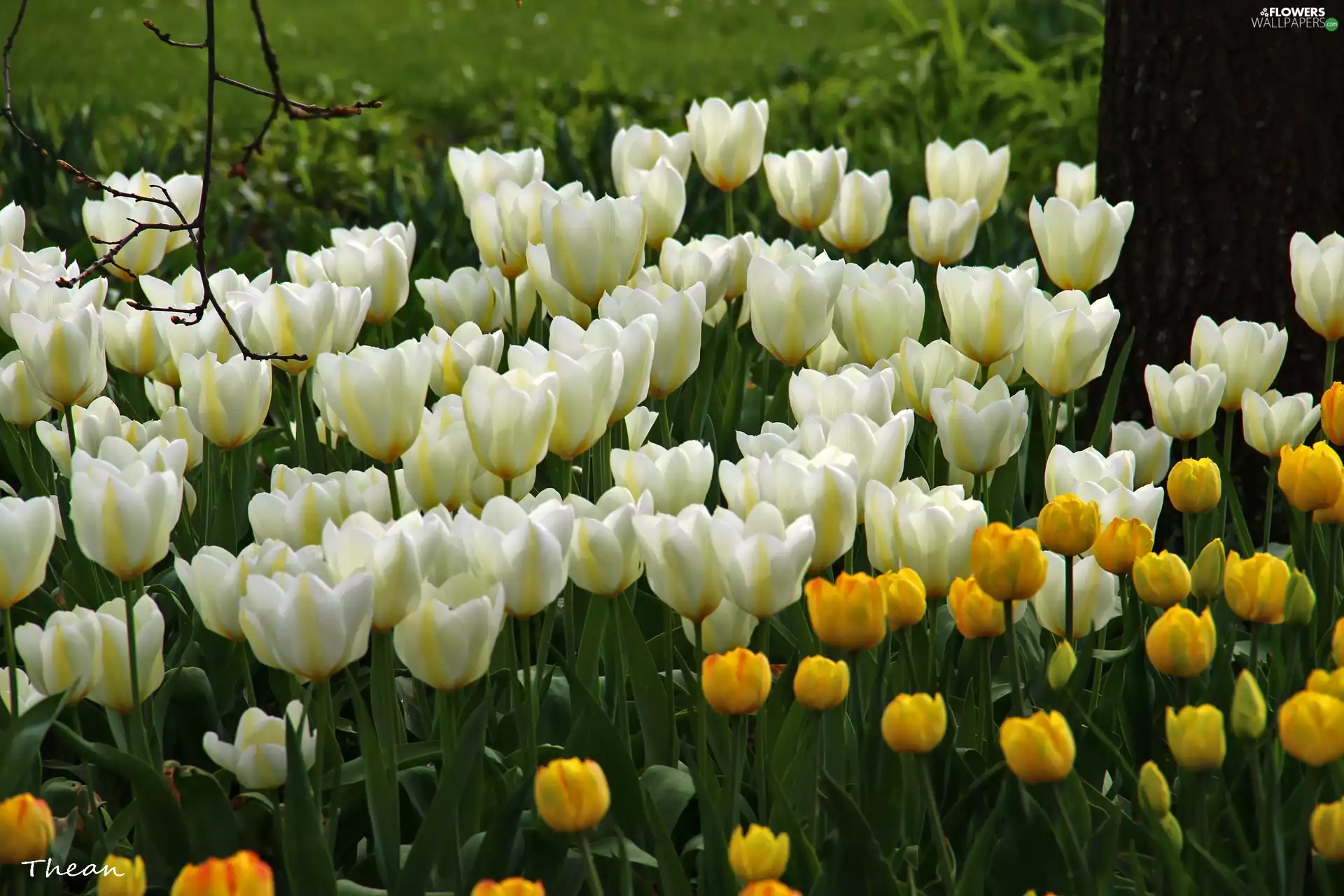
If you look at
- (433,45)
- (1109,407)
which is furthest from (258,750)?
(433,45)

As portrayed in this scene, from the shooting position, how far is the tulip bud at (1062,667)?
1.53 m

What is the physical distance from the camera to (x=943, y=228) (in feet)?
9.07

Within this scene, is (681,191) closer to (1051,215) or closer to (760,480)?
(1051,215)

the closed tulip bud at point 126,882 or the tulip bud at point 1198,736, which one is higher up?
the tulip bud at point 1198,736

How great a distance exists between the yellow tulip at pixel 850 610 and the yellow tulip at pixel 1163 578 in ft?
1.11

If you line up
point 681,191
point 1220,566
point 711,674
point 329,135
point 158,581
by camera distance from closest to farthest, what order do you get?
point 711,674, point 1220,566, point 158,581, point 681,191, point 329,135

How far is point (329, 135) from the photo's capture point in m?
7.12

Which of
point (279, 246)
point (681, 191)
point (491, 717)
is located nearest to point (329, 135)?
point (279, 246)

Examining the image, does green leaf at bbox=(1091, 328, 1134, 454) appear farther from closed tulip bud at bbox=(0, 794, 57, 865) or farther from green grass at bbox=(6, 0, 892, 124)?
green grass at bbox=(6, 0, 892, 124)

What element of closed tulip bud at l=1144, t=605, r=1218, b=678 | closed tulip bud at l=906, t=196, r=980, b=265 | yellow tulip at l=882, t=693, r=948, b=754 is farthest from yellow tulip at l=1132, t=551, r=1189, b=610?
closed tulip bud at l=906, t=196, r=980, b=265

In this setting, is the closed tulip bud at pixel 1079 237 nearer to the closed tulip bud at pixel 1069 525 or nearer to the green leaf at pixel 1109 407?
the green leaf at pixel 1109 407

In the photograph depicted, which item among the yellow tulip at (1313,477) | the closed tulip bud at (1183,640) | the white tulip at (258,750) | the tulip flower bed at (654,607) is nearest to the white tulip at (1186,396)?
the tulip flower bed at (654,607)

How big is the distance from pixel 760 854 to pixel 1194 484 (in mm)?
851

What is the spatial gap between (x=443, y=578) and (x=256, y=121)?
22.3 ft
